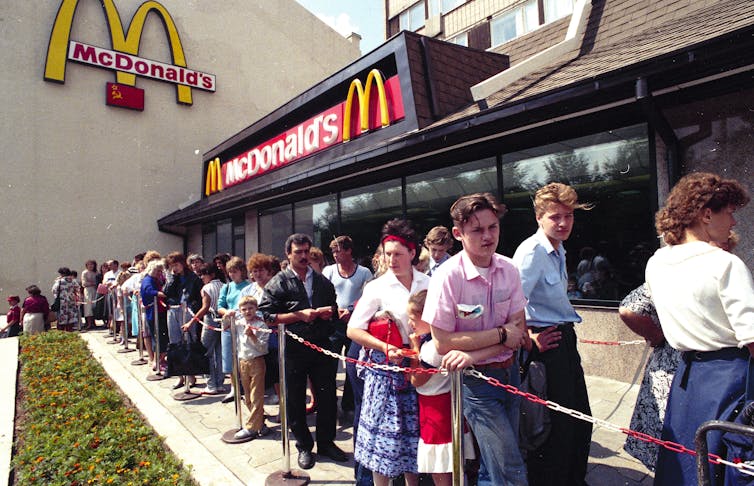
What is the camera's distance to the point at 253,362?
4.45 m

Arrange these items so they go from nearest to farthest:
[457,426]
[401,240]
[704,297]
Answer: [704,297] < [457,426] < [401,240]

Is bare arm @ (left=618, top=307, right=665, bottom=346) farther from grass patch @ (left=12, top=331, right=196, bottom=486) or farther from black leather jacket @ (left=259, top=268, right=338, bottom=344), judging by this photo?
grass patch @ (left=12, top=331, right=196, bottom=486)

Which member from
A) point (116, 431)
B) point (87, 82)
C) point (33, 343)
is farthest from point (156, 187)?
point (116, 431)

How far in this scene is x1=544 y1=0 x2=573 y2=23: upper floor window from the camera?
11.8m

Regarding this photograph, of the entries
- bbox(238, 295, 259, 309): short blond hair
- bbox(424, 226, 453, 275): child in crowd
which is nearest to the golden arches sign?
bbox(238, 295, 259, 309): short blond hair

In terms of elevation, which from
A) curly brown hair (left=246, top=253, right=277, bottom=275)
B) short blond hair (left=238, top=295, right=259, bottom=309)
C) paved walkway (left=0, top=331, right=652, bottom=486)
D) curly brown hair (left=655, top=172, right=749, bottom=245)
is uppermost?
curly brown hair (left=655, top=172, right=749, bottom=245)

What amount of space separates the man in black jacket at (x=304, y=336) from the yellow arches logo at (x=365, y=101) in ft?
14.8

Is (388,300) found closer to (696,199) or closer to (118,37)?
(696,199)

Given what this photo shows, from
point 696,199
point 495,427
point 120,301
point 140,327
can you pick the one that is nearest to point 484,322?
point 495,427

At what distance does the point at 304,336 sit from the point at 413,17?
17.3 metres

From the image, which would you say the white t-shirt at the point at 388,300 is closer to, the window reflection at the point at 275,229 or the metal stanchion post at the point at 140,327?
the metal stanchion post at the point at 140,327

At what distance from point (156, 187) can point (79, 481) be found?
53.7 feet

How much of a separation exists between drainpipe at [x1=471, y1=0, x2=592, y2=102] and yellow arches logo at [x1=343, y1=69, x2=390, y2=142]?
5.11 ft

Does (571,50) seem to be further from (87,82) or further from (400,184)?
(87,82)
